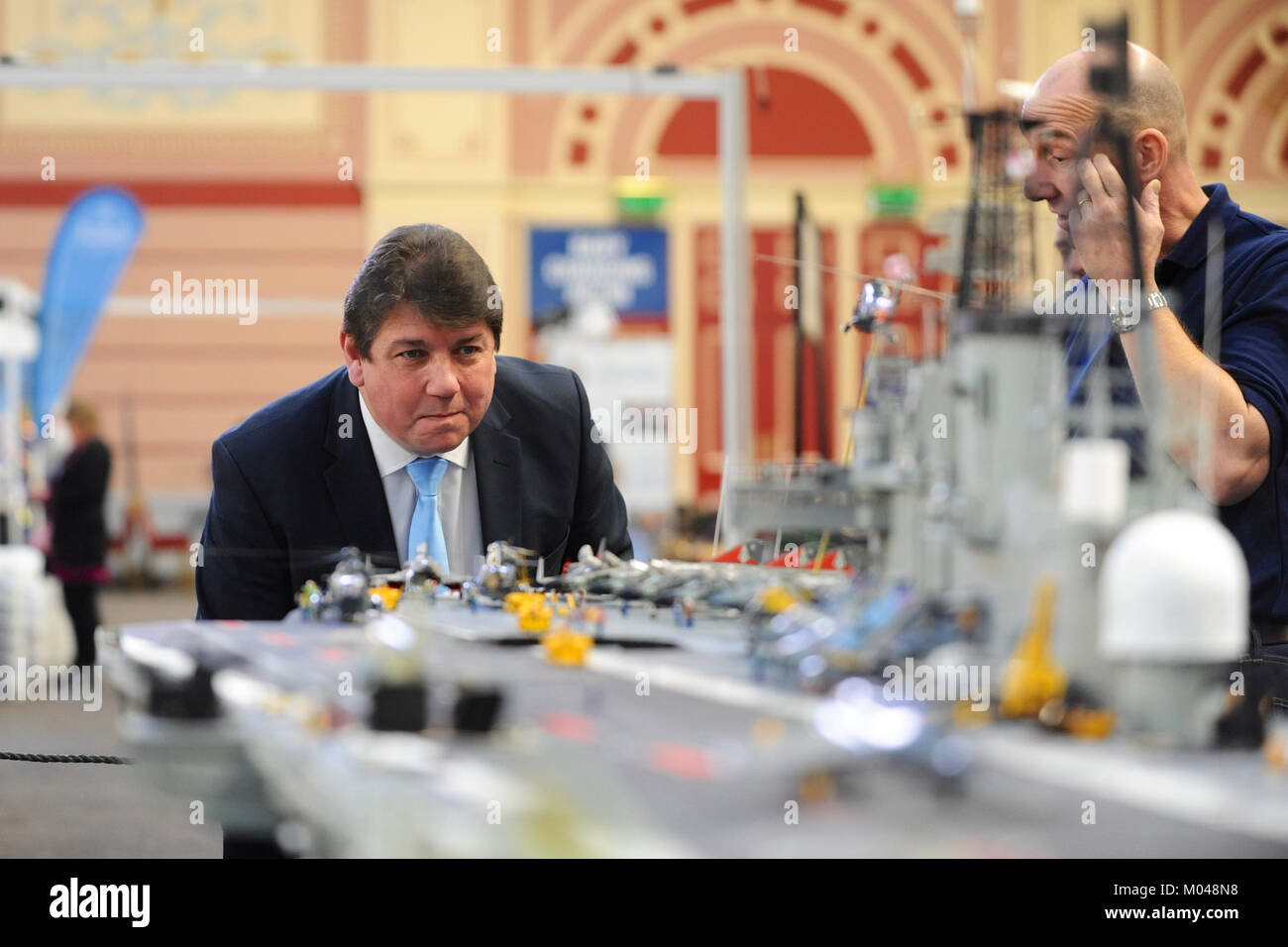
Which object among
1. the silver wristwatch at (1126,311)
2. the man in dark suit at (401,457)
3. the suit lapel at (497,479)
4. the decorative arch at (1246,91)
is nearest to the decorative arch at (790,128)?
the decorative arch at (1246,91)

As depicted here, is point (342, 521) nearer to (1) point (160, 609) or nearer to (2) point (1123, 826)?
(2) point (1123, 826)

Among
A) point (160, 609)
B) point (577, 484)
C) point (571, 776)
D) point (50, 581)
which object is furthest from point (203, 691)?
point (160, 609)

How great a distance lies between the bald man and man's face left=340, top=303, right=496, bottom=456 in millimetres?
838

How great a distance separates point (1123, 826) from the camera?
2.77 ft

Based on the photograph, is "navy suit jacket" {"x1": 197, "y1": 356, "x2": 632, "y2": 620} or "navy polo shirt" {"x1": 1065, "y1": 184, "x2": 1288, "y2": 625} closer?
"navy polo shirt" {"x1": 1065, "y1": 184, "x2": 1288, "y2": 625}

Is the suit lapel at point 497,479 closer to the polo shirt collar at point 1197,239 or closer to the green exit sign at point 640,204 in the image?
the polo shirt collar at point 1197,239

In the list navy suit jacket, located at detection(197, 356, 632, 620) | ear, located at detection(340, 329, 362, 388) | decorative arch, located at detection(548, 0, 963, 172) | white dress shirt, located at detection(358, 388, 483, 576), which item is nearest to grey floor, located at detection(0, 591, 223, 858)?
navy suit jacket, located at detection(197, 356, 632, 620)

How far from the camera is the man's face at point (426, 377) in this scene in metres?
2.11

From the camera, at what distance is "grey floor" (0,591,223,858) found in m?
4.09

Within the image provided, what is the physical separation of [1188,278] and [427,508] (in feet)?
4.12

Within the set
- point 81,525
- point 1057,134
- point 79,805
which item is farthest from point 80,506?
point 1057,134

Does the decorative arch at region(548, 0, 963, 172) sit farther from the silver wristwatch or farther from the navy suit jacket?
the silver wristwatch
